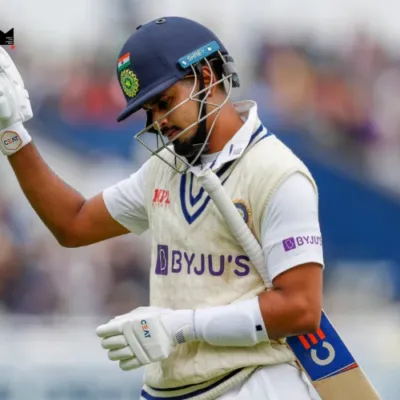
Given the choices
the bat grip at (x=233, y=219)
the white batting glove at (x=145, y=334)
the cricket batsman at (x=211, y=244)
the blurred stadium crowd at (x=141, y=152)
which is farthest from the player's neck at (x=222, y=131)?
the blurred stadium crowd at (x=141, y=152)

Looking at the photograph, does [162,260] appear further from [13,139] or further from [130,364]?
[13,139]

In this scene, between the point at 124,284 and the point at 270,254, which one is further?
the point at 124,284

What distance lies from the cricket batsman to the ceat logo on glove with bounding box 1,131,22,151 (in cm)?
6

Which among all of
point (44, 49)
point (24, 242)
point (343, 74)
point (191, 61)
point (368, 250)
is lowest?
point (368, 250)

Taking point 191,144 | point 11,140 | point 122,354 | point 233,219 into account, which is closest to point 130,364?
point 122,354

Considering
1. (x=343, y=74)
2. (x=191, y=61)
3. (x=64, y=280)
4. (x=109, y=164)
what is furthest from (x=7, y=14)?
(x=191, y=61)

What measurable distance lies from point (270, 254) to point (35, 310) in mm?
2669

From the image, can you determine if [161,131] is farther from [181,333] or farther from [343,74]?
[343,74]

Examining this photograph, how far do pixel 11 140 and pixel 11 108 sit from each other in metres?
0.09

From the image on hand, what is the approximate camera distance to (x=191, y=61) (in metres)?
2.45

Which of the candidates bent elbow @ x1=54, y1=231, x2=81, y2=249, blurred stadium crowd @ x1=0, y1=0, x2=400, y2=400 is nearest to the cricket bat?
bent elbow @ x1=54, y1=231, x2=81, y2=249

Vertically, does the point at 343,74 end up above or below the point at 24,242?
above

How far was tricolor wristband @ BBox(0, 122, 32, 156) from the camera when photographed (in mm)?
2629

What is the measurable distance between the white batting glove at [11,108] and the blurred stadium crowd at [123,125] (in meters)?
2.19
